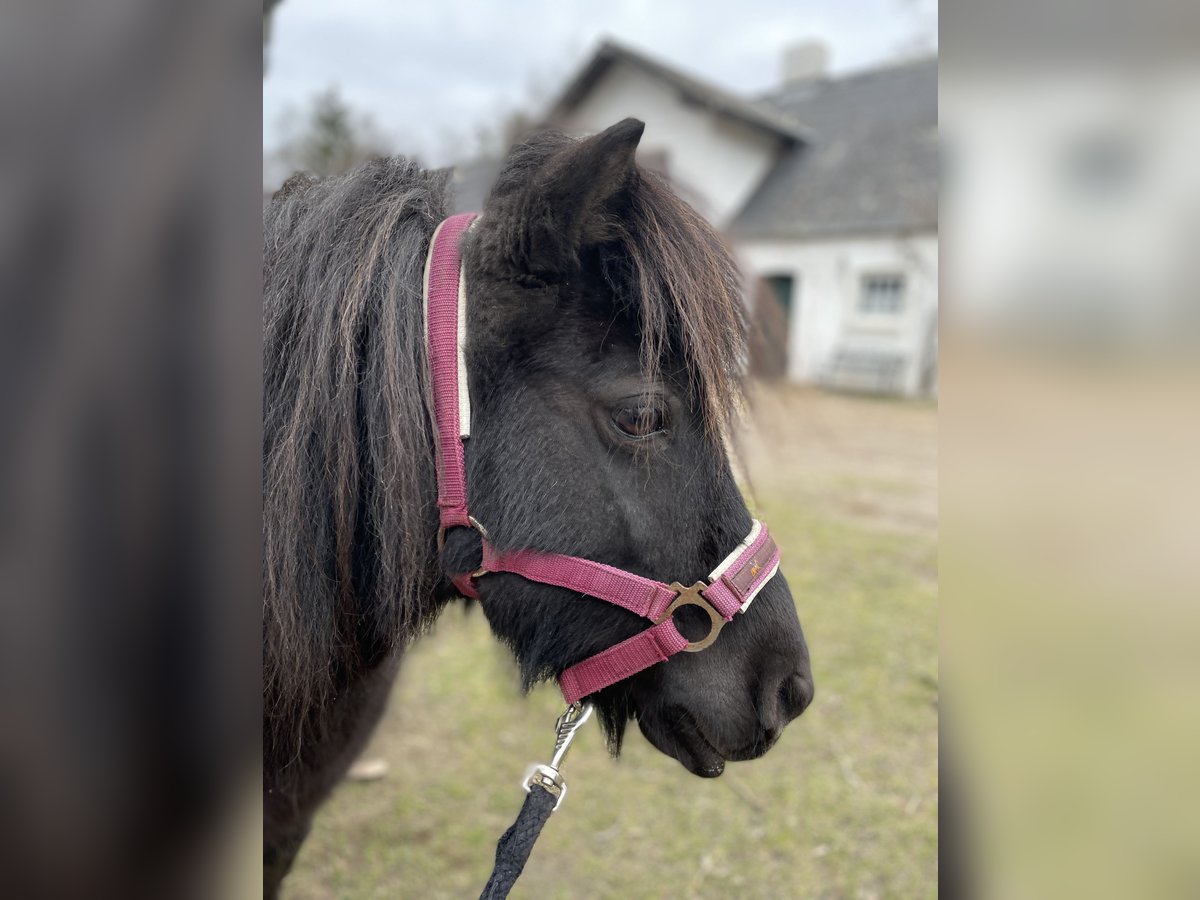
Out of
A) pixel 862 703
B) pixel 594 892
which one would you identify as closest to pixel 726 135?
pixel 862 703

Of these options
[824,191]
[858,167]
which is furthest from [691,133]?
[858,167]

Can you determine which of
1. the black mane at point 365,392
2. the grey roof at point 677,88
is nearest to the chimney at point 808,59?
the grey roof at point 677,88

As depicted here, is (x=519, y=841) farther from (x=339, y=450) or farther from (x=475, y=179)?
(x=475, y=179)

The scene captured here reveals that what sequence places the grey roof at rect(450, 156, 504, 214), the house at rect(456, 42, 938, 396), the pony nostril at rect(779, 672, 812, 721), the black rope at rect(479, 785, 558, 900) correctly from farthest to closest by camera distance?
the house at rect(456, 42, 938, 396)
the grey roof at rect(450, 156, 504, 214)
the pony nostril at rect(779, 672, 812, 721)
the black rope at rect(479, 785, 558, 900)

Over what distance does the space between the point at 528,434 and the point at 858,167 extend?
58.7 feet

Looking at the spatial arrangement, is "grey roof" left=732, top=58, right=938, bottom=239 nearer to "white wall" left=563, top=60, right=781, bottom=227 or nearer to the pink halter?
"white wall" left=563, top=60, right=781, bottom=227

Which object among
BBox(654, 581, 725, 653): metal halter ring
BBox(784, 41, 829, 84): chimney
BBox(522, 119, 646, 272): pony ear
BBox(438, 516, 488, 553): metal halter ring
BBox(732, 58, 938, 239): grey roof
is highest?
BBox(784, 41, 829, 84): chimney

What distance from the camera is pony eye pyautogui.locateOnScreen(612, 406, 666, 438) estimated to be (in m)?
1.36

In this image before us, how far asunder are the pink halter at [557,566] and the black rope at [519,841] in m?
0.23

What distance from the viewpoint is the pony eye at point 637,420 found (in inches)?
53.5

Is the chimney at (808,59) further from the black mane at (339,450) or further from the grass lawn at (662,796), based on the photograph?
the black mane at (339,450)

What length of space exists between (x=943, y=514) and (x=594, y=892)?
2673 mm

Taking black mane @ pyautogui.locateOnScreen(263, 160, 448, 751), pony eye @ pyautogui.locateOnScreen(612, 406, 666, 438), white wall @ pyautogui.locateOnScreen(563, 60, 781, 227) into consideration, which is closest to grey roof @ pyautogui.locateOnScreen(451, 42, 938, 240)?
white wall @ pyautogui.locateOnScreen(563, 60, 781, 227)

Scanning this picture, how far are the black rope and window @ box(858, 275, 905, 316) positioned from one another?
16047mm
